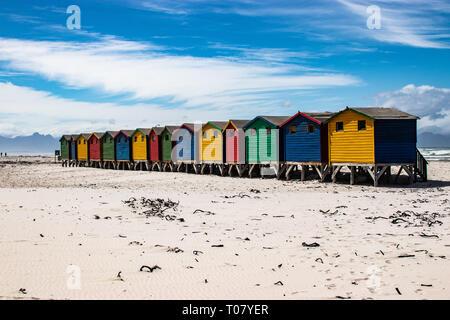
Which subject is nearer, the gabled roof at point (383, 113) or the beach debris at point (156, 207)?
the beach debris at point (156, 207)

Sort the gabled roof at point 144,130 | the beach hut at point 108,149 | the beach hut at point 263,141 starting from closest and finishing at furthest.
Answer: the beach hut at point 263,141, the gabled roof at point 144,130, the beach hut at point 108,149

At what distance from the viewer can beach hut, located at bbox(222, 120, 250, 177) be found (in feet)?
109

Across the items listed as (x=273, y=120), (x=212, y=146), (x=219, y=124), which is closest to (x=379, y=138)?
(x=273, y=120)

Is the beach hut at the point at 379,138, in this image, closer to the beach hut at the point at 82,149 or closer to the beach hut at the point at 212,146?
the beach hut at the point at 212,146

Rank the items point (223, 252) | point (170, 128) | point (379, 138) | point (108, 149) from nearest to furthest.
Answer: point (223, 252), point (379, 138), point (170, 128), point (108, 149)

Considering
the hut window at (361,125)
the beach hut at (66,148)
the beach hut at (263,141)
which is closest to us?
the hut window at (361,125)

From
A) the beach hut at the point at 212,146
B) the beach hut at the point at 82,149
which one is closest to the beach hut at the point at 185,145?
the beach hut at the point at 212,146

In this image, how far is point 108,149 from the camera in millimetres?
51469

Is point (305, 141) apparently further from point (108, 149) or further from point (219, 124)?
point (108, 149)

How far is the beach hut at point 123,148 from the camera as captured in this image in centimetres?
4734

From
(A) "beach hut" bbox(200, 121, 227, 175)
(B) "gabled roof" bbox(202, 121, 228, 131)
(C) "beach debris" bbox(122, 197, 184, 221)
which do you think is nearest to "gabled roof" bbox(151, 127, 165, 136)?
(A) "beach hut" bbox(200, 121, 227, 175)

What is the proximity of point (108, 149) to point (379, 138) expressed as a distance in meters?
34.7

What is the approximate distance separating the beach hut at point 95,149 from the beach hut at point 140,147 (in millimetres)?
7803
